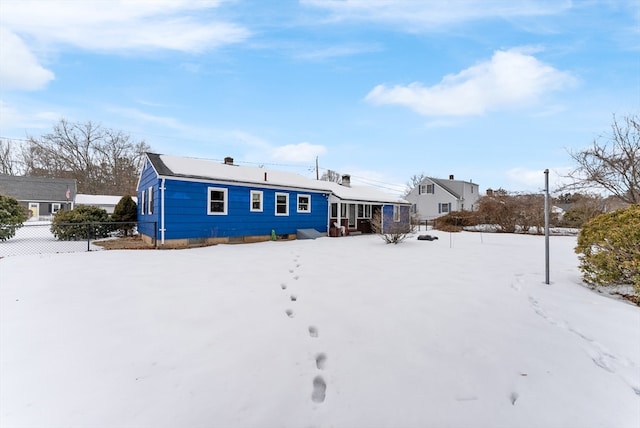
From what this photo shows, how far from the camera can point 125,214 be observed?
15.3 m

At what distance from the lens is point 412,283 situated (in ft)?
18.8

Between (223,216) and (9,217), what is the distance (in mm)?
8664

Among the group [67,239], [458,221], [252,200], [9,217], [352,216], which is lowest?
[67,239]

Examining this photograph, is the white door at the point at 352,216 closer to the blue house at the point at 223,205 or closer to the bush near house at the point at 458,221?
the blue house at the point at 223,205

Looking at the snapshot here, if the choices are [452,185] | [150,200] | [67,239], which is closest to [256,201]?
[150,200]

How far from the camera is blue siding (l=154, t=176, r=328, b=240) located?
35.7ft

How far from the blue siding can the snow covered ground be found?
5.37 metres

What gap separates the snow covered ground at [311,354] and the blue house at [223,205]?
542cm

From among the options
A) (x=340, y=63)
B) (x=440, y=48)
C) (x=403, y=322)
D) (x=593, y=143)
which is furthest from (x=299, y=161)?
(x=403, y=322)

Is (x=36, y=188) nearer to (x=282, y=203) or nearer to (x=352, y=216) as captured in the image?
(x=282, y=203)

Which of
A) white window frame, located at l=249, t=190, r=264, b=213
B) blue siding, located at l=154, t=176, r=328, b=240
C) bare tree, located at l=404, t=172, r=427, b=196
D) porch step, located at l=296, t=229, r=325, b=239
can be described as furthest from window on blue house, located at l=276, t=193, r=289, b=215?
bare tree, located at l=404, t=172, r=427, b=196

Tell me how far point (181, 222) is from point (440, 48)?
10.9 m

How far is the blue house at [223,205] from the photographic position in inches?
428

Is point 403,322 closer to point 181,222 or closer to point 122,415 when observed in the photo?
point 122,415
